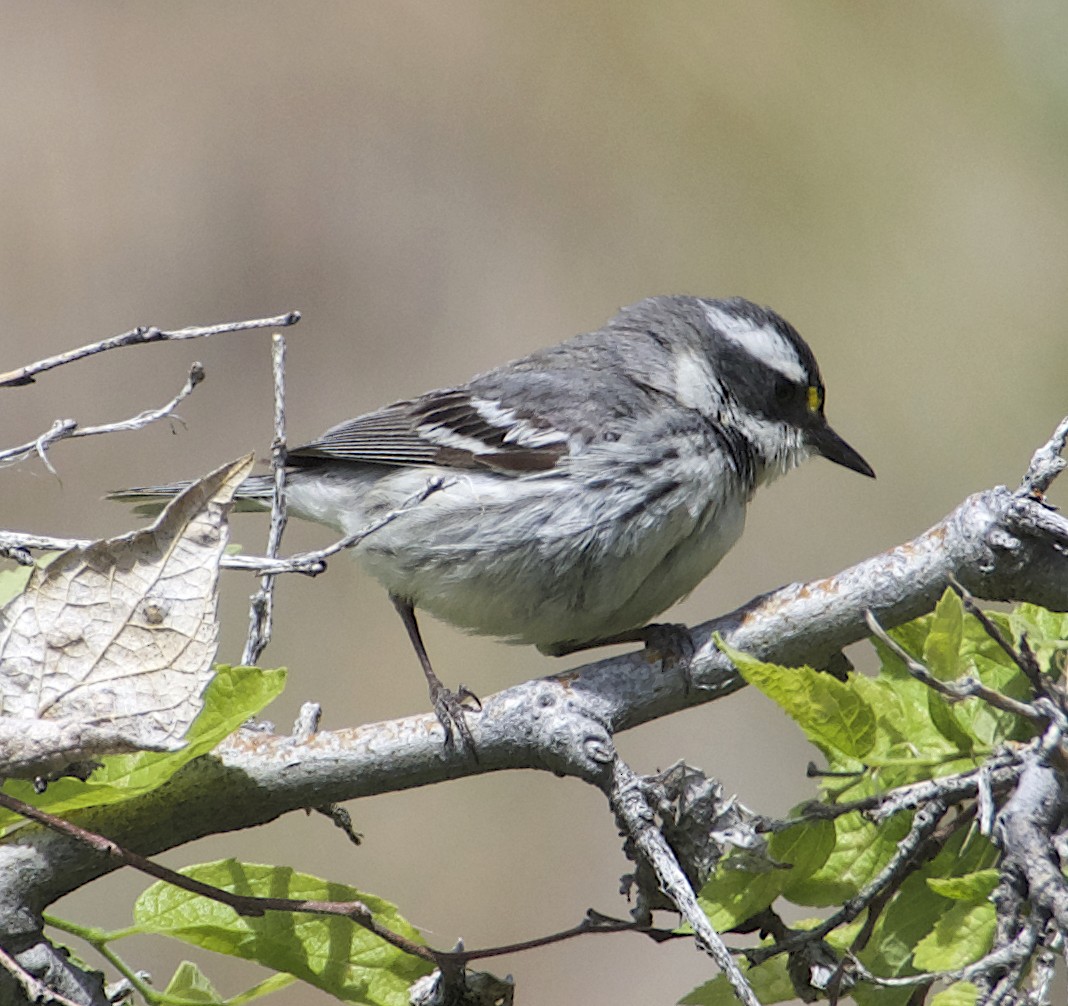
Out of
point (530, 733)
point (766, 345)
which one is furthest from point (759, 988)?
point (766, 345)

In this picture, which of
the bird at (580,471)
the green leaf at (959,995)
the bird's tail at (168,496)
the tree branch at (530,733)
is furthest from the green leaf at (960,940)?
the bird's tail at (168,496)

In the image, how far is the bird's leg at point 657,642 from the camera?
2.33 m

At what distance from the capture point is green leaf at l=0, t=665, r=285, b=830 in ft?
6.23

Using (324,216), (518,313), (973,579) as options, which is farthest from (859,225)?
(973,579)

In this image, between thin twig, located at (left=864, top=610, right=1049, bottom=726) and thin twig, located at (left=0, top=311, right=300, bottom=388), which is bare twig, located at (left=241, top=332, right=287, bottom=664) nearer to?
thin twig, located at (left=0, top=311, right=300, bottom=388)

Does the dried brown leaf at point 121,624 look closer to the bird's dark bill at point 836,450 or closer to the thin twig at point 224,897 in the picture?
the thin twig at point 224,897

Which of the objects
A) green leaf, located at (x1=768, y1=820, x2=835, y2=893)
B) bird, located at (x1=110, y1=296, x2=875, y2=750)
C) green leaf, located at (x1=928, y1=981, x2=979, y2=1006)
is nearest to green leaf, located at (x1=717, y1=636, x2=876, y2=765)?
green leaf, located at (x1=768, y1=820, x2=835, y2=893)

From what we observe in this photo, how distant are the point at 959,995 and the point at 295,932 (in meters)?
1.06

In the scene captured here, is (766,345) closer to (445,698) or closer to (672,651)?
(445,698)

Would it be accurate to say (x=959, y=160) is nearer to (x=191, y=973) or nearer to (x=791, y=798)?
(x=791, y=798)

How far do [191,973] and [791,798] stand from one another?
4357 mm

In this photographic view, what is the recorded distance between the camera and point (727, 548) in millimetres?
3805

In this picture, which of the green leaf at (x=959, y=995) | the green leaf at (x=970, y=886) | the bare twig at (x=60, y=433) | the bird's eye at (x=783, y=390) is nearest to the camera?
the green leaf at (x=959, y=995)

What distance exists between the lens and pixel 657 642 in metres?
2.49
